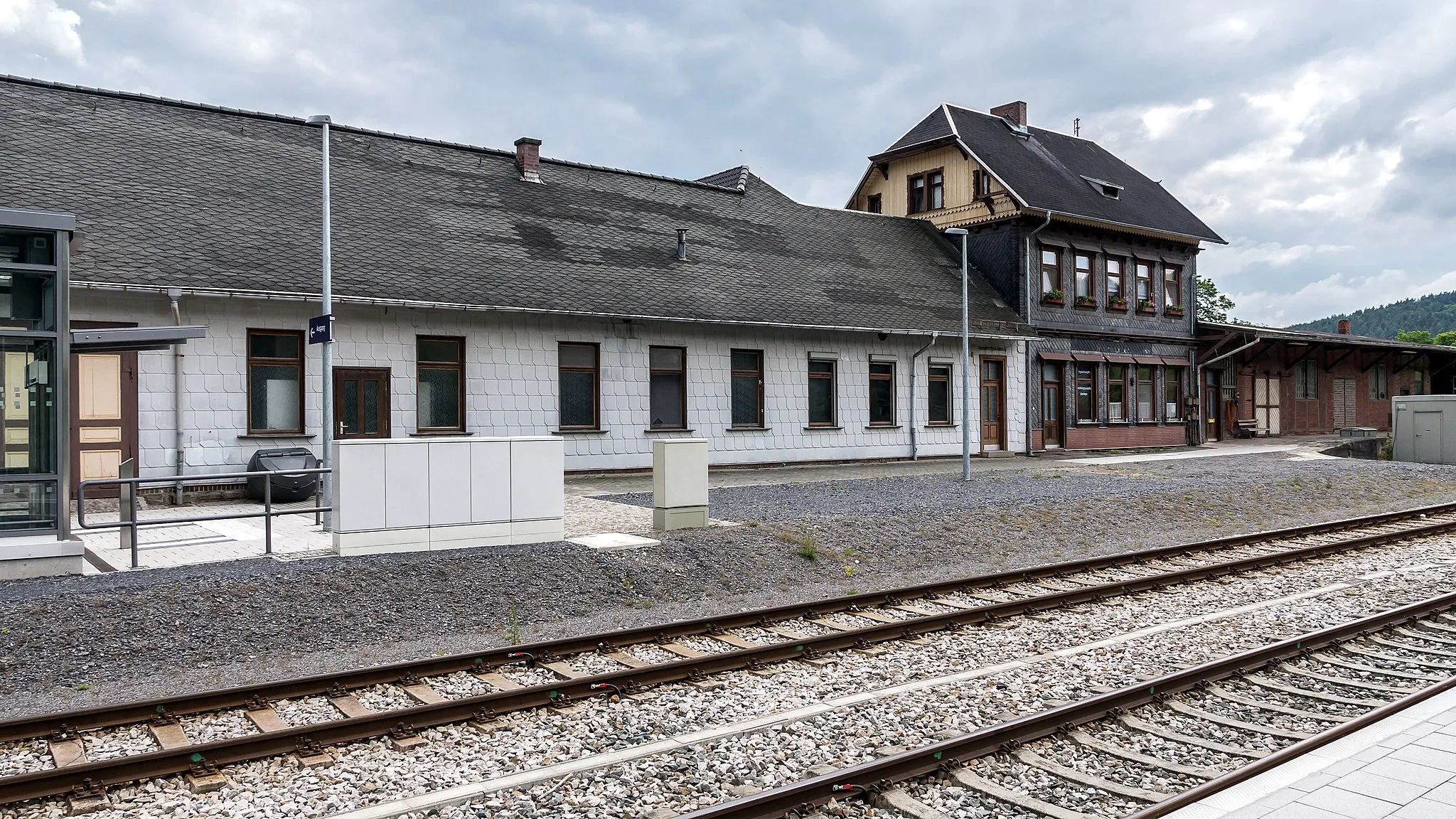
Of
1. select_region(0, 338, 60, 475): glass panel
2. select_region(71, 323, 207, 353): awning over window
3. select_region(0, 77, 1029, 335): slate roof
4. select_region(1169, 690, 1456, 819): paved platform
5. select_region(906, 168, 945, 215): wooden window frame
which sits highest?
select_region(906, 168, 945, 215): wooden window frame

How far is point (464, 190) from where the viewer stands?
24.7 metres

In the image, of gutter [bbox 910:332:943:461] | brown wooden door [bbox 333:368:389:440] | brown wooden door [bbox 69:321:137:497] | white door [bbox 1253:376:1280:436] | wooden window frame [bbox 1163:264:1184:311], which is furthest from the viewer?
white door [bbox 1253:376:1280:436]

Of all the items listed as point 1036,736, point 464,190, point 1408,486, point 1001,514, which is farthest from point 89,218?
point 1408,486

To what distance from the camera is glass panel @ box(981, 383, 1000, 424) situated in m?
30.5

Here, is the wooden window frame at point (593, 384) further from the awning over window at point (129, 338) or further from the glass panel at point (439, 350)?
the awning over window at point (129, 338)

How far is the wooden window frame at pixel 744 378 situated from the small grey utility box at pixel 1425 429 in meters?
19.8

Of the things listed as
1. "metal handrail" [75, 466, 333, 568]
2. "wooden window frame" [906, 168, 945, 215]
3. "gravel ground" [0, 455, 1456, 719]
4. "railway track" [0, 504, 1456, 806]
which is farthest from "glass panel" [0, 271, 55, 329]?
"wooden window frame" [906, 168, 945, 215]

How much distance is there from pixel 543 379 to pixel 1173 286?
25.6 meters

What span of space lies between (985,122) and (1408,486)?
19.2m

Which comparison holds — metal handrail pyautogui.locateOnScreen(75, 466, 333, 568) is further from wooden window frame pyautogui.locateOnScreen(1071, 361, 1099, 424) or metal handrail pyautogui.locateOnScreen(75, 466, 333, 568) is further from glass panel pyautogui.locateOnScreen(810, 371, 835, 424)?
wooden window frame pyautogui.locateOnScreen(1071, 361, 1099, 424)

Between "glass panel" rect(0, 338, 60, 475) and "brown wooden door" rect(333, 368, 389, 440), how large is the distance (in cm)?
822

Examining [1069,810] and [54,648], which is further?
[54,648]

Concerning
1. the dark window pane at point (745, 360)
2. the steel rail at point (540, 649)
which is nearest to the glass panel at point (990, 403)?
the dark window pane at point (745, 360)

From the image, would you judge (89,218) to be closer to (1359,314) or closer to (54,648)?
(54,648)
